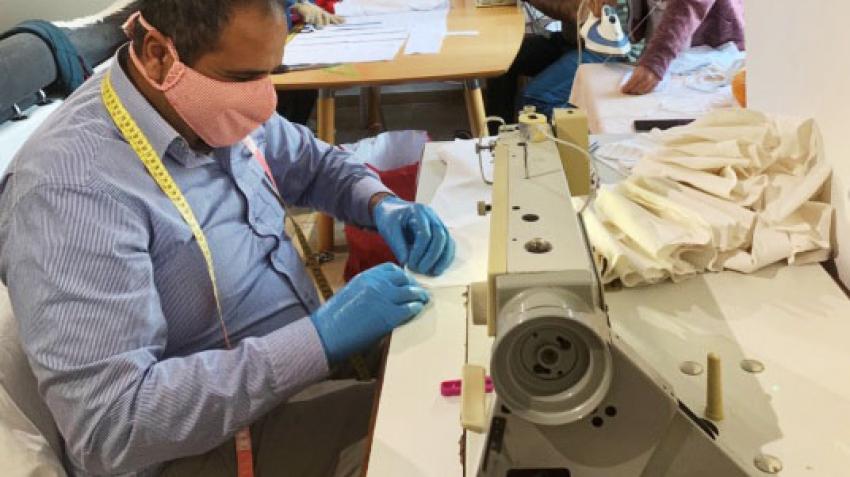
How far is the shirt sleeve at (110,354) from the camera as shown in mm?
937

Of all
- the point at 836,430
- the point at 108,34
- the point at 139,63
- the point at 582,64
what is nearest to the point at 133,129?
the point at 139,63

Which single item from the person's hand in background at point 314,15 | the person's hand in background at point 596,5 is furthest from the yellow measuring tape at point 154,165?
the person's hand in background at point 314,15

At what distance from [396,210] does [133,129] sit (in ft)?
1.71

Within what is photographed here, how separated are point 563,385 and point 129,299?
0.59 m

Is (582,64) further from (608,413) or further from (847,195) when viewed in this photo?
(608,413)

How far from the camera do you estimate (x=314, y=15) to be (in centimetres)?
Answer: 304

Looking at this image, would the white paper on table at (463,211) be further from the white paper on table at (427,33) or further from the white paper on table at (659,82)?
the white paper on table at (427,33)

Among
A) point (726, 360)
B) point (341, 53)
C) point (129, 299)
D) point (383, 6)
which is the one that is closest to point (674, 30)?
point (341, 53)

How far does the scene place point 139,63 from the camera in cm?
113

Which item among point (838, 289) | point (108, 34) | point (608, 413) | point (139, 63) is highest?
point (139, 63)

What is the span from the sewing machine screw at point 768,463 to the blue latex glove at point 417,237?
589 millimetres

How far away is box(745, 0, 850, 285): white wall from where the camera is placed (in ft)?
3.75

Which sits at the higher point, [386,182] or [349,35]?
[349,35]

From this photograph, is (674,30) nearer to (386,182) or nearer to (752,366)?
(386,182)
